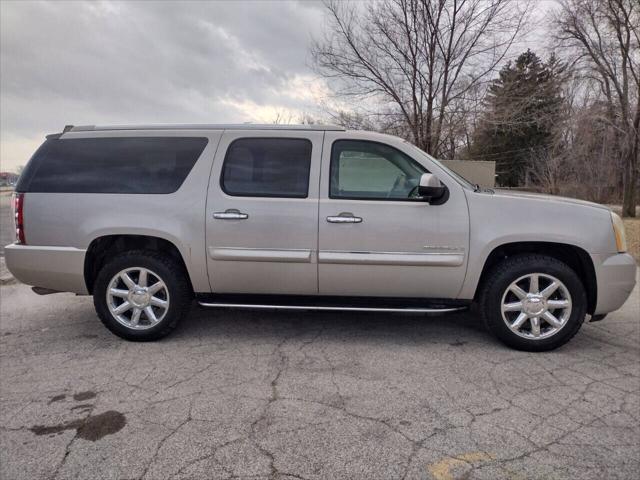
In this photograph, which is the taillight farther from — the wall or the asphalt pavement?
the wall

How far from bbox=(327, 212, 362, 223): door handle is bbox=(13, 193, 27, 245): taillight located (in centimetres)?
276

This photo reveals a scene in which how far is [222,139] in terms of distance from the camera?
3963mm

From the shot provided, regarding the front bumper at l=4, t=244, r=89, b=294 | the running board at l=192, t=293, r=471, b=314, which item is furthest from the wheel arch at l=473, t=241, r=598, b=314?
the front bumper at l=4, t=244, r=89, b=294

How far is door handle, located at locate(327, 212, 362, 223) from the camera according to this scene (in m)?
3.71

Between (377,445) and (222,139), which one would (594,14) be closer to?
(222,139)

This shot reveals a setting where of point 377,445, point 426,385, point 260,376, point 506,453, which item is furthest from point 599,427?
point 260,376

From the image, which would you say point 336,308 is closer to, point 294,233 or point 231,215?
point 294,233

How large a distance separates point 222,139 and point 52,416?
248 cm

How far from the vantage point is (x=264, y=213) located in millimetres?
3773

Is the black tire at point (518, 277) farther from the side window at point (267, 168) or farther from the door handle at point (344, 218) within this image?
the side window at point (267, 168)

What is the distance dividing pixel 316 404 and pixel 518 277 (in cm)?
204

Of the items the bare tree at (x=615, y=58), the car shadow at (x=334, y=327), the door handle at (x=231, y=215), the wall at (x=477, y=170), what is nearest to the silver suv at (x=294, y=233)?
the door handle at (x=231, y=215)

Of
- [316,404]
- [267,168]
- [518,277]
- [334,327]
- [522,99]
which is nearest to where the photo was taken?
[316,404]

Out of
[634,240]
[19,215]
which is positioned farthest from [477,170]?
[19,215]
